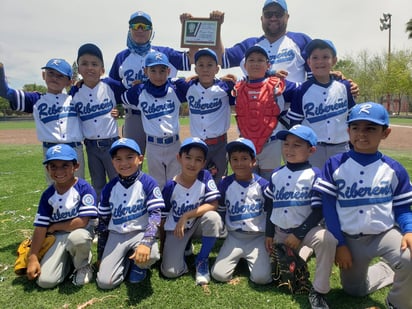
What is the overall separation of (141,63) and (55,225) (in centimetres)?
249

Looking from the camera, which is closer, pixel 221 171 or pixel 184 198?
pixel 184 198

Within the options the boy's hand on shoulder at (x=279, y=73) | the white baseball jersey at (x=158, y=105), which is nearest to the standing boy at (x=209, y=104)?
the white baseball jersey at (x=158, y=105)

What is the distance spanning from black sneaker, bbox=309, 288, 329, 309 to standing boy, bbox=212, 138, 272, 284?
689 millimetres

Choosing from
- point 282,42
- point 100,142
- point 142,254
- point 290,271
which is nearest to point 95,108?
point 100,142

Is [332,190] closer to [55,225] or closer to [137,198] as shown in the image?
[137,198]

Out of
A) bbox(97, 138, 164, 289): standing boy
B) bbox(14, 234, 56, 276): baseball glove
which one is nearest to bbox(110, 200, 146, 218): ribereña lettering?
bbox(97, 138, 164, 289): standing boy

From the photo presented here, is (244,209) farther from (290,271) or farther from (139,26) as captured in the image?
(139,26)

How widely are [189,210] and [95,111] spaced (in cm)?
181

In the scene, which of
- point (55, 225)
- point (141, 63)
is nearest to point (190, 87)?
point (141, 63)

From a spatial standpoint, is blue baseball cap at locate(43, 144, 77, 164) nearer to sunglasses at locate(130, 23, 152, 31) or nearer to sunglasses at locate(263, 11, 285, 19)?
sunglasses at locate(130, 23, 152, 31)

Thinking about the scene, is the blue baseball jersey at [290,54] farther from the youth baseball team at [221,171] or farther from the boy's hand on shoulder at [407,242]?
the boy's hand on shoulder at [407,242]

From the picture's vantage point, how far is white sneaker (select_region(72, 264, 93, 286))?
322 cm

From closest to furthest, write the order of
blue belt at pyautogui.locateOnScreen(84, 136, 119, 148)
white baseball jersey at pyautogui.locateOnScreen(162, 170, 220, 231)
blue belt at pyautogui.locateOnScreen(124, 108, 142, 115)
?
white baseball jersey at pyautogui.locateOnScreen(162, 170, 220, 231)
blue belt at pyautogui.locateOnScreen(84, 136, 119, 148)
blue belt at pyautogui.locateOnScreen(124, 108, 142, 115)

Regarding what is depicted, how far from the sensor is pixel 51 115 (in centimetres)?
411
